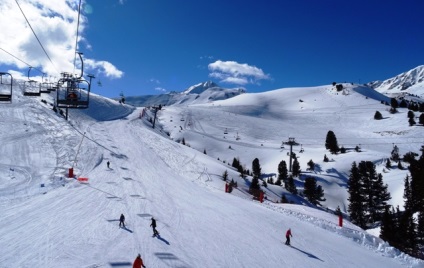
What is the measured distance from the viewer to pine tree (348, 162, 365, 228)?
184ft

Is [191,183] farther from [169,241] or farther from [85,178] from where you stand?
[169,241]

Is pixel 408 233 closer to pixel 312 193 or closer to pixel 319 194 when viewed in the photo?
pixel 319 194

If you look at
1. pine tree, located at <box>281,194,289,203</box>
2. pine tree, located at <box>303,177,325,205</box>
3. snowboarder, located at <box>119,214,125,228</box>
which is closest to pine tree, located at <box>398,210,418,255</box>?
pine tree, located at <box>281,194,289,203</box>

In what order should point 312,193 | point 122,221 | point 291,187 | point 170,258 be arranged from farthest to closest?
1. point 291,187
2. point 312,193
3. point 122,221
4. point 170,258

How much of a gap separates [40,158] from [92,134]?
1943 centimetres

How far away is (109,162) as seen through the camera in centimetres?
4019

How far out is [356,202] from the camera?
57.0 meters

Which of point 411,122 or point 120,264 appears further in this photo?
point 411,122

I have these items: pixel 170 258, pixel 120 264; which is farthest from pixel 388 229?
pixel 120 264

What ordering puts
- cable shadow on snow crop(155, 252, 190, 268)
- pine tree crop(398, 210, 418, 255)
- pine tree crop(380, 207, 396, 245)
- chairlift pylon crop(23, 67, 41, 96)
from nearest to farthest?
cable shadow on snow crop(155, 252, 190, 268), chairlift pylon crop(23, 67, 41, 96), pine tree crop(398, 210, 418, 255), pine tree crop(380, 207, 396, 245)

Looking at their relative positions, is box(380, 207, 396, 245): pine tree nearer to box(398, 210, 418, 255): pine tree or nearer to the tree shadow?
box(398, 210, 418, 255): pine tree

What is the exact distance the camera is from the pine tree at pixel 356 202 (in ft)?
184

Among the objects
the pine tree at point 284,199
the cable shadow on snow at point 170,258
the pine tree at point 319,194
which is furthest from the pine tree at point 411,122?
the cable shadow on snow at point 170,258

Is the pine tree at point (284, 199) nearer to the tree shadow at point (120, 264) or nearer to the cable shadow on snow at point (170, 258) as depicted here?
the cable shadow on snow at point (170, 258)
